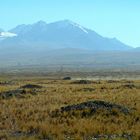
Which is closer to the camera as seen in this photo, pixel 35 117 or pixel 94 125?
pixel 94 125

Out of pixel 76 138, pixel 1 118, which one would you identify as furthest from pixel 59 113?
pixel 76 138

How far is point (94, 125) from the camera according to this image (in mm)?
19781

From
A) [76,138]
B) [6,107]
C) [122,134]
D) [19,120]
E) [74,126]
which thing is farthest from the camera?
[6,107]

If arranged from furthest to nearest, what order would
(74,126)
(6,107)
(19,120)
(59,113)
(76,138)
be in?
(6,107) < (59,113) < (19,120) < (74,126) < (76,138)

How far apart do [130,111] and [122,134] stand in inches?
225

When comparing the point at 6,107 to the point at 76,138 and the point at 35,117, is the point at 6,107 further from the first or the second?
the point at 76,138

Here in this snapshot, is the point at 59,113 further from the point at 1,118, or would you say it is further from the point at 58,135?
the point at 58,135

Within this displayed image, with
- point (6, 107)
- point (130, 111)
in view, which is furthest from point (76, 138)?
point (6, 107)

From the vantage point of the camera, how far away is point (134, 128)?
752 inches

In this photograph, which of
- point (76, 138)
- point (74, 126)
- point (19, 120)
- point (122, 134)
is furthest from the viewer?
point (19, 120)

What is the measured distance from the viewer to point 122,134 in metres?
18.2

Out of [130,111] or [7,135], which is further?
[130,111]

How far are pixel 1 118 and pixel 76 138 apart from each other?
6425mm

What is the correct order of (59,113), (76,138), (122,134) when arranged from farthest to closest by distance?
(59,113)
(122,134)
(76,138)
